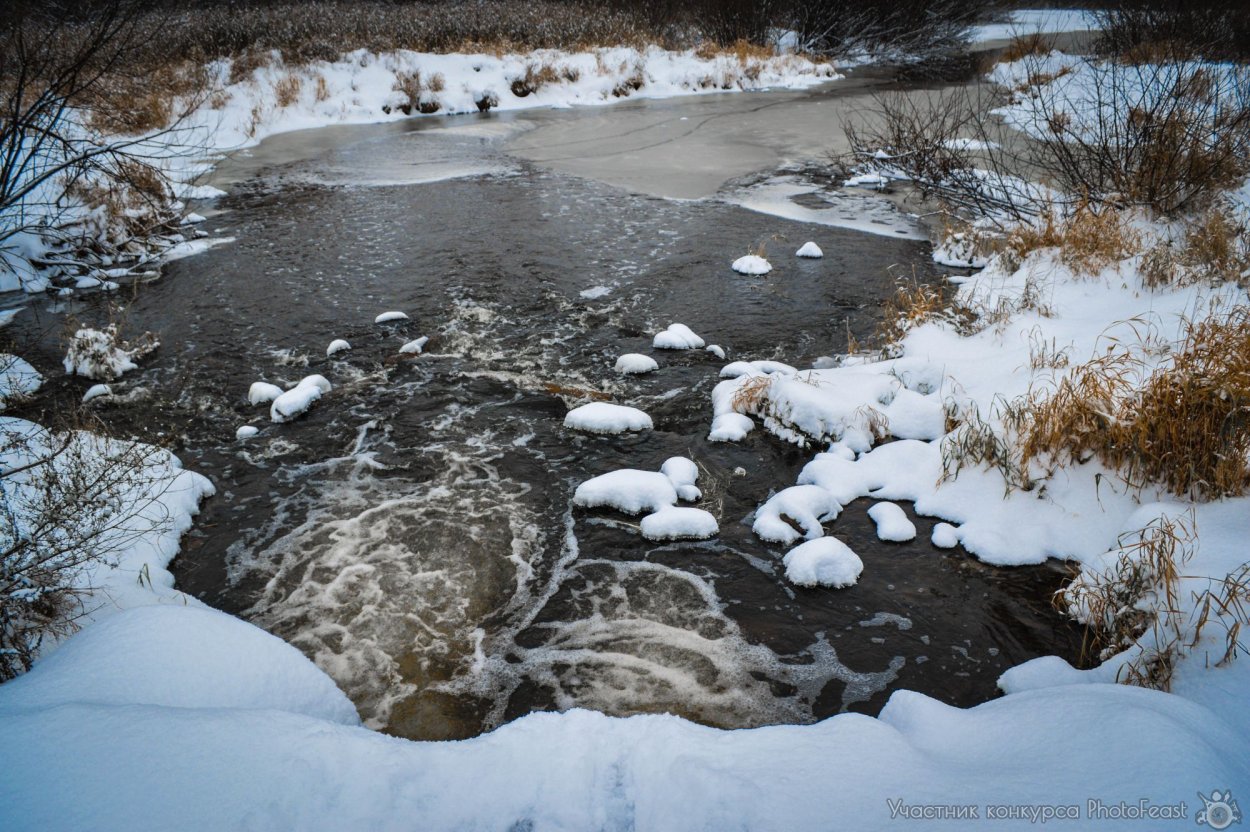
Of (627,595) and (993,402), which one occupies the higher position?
(993,402)

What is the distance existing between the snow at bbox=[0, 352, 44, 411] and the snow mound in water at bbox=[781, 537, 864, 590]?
5.96 metres

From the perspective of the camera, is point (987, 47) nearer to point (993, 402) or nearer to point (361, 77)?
point (361, 77)

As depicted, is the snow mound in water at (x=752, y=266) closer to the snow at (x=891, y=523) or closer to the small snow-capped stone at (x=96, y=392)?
the snow at (x=891, y=523)

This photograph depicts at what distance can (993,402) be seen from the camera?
4766mm

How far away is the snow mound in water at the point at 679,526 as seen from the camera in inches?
168

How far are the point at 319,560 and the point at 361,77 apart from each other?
1698 centimetres

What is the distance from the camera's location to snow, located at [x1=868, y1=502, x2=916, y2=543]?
4.18m

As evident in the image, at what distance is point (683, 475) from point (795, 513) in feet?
2.62

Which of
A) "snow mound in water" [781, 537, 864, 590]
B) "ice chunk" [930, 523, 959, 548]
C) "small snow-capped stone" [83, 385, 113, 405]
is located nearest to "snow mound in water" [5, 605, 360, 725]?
"snow mound in water" [781, 537, 864, 590]

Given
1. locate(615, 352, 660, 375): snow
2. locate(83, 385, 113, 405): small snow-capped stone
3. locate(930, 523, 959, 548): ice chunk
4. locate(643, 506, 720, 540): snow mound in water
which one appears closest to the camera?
locate(930, 523, 959, 548): ice chunk

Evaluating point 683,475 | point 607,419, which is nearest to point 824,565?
point 683,475

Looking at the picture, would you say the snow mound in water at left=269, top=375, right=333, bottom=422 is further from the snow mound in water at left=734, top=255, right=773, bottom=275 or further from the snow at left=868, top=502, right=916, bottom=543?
the snow mound in water at left=734, top=255, right=773, bottom=275

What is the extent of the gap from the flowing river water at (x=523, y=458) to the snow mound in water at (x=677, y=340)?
4.9 inches

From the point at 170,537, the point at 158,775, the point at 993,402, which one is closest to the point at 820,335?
the point at 993,402
